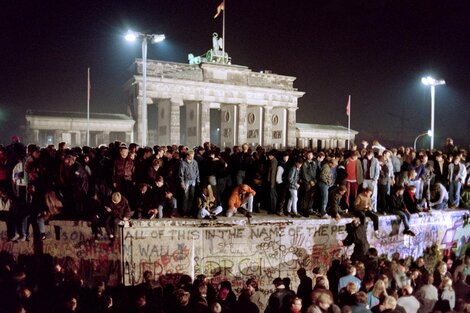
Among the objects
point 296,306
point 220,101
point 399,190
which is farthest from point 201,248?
point 220,101

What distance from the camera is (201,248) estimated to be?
10531 millimetres

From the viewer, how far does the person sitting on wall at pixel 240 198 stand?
1110 centimetres

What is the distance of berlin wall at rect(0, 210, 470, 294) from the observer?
10.1m

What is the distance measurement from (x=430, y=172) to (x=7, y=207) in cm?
1328

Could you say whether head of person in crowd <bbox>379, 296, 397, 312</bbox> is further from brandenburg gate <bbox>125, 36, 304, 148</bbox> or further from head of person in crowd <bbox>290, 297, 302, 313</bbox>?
brandenburg gate <bbox>125, 36, 304, 148</bbox>

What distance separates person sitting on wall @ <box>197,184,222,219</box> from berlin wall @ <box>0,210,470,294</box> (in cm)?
27

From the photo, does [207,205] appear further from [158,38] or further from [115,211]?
[158,38]

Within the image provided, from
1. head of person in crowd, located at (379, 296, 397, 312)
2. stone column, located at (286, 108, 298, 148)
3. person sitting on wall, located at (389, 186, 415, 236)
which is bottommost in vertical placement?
head of person in crowd, located at (379, 296, 397, 312)

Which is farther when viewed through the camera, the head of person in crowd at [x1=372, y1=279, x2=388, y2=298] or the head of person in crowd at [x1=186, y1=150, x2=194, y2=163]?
the head of person in crowd at [x1=186, y1=150, x2=194, y2=163]

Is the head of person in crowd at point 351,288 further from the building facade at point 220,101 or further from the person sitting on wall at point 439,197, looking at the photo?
the building facade at point 220,101

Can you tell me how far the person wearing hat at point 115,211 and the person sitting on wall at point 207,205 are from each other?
196 cm

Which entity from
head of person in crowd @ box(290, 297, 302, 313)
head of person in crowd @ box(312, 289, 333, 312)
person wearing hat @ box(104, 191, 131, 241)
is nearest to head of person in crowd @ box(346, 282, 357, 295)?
head of person in crowd @ box(312, 289, 333, 312)

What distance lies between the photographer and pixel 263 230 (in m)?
11.0

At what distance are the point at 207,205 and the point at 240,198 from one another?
101 cm
